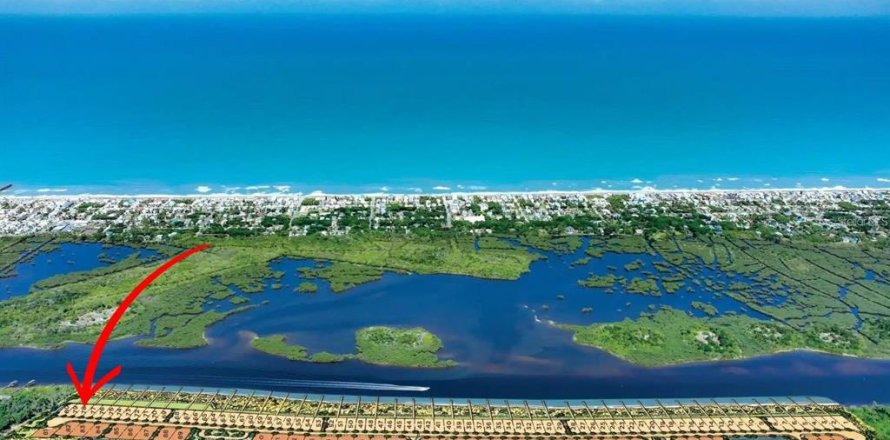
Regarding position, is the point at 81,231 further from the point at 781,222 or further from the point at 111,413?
the point at 781,222

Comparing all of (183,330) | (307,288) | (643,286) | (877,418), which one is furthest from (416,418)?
(877,418)

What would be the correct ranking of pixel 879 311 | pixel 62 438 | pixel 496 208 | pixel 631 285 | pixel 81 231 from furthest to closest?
pixel 496 208 → pixel 81 231 → pixel 631 285 → pixel 879 311 → pixel 62 438

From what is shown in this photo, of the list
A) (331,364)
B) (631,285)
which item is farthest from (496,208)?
(331,364)

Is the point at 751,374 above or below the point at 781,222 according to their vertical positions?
below

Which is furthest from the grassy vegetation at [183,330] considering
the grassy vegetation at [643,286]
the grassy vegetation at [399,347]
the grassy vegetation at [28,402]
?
the grassy vegetation at [643,286]

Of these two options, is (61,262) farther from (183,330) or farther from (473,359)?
(473,359)

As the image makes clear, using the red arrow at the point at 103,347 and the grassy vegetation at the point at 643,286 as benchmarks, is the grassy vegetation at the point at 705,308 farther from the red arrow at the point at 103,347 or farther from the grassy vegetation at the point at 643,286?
the red arrow at the point at 103,347
